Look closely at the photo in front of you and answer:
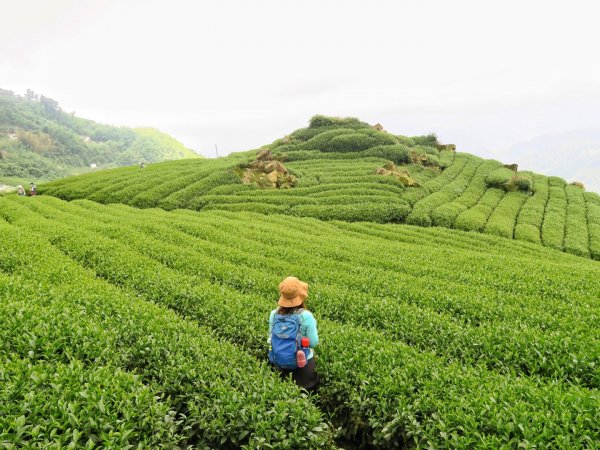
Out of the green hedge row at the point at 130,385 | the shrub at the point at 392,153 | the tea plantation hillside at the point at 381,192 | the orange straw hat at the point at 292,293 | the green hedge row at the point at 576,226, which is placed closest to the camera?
the green hedge row at the point at 130,385

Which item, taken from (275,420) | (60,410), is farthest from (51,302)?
(275,420)

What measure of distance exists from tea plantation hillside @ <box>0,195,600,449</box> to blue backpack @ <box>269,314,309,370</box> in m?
0.54

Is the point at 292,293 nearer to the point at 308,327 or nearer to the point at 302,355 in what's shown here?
the point at 308,327

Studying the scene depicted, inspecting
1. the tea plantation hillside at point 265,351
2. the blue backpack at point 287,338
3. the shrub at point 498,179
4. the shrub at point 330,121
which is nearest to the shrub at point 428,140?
the shrub at point 330,121

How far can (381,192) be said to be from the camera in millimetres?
37312

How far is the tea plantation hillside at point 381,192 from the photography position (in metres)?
32.9

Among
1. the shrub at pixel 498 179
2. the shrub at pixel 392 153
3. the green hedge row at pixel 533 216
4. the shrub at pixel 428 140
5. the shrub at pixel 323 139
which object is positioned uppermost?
the shrub at pixel 428 140

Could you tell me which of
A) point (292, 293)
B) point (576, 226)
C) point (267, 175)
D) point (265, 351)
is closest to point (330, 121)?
point (267, 175)

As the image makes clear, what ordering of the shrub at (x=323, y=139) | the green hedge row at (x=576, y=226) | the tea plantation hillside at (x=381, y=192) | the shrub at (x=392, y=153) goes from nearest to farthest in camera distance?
the green hedge row at (x=576, y=226), the tea plantation hillside at (x=381, y=192), the shrub at (x=392, y=153), the shrub at (x=323, y=139)

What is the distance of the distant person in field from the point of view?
817 centimetres

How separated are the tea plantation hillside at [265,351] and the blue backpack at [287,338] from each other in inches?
21.4

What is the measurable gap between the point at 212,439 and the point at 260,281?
25.8ft

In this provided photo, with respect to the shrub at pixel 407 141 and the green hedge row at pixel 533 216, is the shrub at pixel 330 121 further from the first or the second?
the green hedge row at pixel 533 216

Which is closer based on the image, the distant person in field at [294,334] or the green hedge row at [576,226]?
the distant person in field at [294,334]
